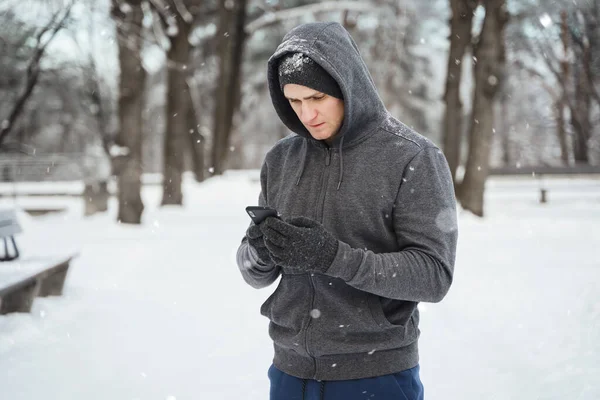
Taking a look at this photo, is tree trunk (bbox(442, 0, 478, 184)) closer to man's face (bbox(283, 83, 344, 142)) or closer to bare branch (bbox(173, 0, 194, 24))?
bare branch (bbox(173, 0, 194, 24))

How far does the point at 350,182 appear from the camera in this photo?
85.7 inches

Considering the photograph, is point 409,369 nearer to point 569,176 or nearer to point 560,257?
point 560,257

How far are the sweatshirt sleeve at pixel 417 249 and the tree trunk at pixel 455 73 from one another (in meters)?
13.7

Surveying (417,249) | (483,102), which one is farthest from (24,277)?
(483,102)

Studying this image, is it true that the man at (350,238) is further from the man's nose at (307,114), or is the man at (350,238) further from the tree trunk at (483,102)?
the tree trunk at (483,102)

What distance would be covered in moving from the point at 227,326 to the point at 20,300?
204 cm

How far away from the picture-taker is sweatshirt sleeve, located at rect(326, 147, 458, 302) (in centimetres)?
198

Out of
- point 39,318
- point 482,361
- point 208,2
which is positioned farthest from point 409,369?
point 208,2

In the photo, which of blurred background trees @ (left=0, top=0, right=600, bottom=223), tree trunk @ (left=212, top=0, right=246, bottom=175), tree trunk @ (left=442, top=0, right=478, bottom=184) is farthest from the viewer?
tree trunk @ (left=212, top=0, right=246, bottom=175)

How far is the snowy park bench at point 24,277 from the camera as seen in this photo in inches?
246

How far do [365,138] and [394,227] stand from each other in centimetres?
32

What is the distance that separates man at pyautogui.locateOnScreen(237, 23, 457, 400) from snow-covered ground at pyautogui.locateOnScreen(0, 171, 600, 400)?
262cm

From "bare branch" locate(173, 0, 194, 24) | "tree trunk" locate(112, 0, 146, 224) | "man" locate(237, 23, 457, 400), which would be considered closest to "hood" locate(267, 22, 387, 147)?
"man" locate(237, 23, 457, 400)

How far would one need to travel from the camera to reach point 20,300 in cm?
657
